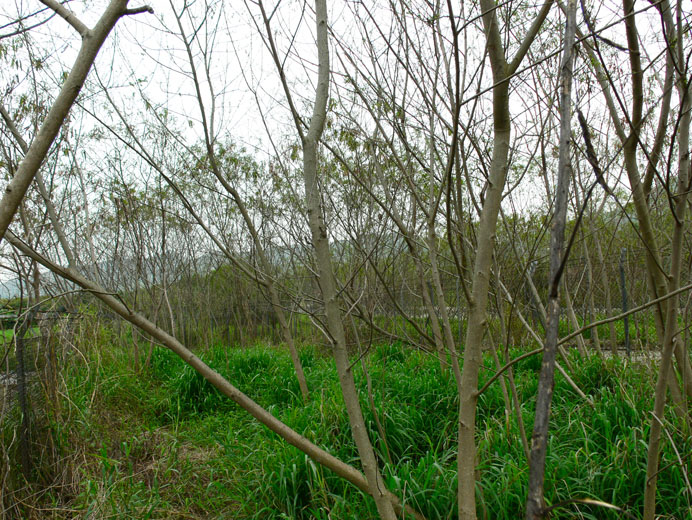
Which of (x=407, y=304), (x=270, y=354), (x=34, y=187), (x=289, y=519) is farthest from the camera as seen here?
(x=407, y=304)

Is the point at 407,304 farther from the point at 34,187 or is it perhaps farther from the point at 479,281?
the point at 479,281

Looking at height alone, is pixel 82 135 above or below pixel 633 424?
above

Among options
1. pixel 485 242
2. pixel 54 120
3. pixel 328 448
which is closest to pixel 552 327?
pixel 485 242

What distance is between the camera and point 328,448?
128 inches

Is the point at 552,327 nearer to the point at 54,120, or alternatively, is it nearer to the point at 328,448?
the point at 54,120

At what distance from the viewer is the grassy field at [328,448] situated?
2.49 meters

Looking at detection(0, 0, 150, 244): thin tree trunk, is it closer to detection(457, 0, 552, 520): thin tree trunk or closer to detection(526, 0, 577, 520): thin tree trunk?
detection(526, 0, 577, 520): thin tree trunk

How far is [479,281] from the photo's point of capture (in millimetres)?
1408

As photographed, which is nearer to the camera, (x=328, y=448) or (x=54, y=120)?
(x=54, y=120)

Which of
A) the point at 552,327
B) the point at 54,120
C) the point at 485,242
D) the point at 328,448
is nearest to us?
the point at 552,327

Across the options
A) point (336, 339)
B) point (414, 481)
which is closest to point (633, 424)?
point (414, 481)

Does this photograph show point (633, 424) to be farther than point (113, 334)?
No

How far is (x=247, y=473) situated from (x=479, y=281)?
257cm

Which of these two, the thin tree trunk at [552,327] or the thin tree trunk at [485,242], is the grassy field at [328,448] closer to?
the thin tree trunk at [485,242]
